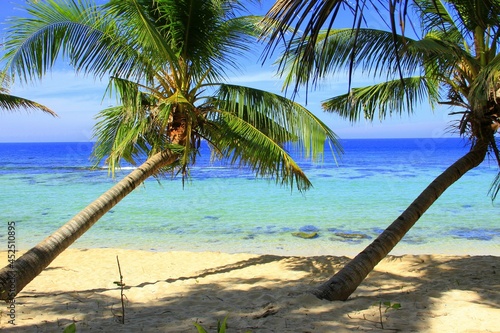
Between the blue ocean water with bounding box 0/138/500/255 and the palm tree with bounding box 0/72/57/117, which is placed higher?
the palm tree with bounding box 0/72/57/117

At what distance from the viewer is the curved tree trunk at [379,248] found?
4305 mm

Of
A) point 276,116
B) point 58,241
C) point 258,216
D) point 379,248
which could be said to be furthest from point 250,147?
point 258,216

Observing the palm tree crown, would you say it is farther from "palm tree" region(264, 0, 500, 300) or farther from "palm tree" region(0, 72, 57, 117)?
"palm tree" region(0, 72, 57, 117)

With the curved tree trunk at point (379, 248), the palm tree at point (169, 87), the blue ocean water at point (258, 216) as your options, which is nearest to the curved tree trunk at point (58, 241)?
the palm tree at point (169, 87)

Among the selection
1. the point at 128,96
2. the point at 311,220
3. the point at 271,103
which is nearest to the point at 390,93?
the point at 271,103

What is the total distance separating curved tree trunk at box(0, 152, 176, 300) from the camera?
442cm

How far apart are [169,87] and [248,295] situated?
307cm

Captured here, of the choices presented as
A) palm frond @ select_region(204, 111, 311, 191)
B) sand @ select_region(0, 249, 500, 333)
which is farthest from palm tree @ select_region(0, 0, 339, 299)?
sand @ select_region(0, 249, 500, 333)

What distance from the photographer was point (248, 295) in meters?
5.48

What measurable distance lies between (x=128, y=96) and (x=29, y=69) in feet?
4.31

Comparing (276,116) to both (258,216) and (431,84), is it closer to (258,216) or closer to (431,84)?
(431,84)

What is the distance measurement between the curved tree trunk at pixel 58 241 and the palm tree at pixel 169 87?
0.7 inches

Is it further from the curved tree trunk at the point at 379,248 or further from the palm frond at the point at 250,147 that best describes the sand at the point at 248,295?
the palm frond at the point at 250,147

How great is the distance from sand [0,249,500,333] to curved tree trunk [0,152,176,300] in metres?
0.29
